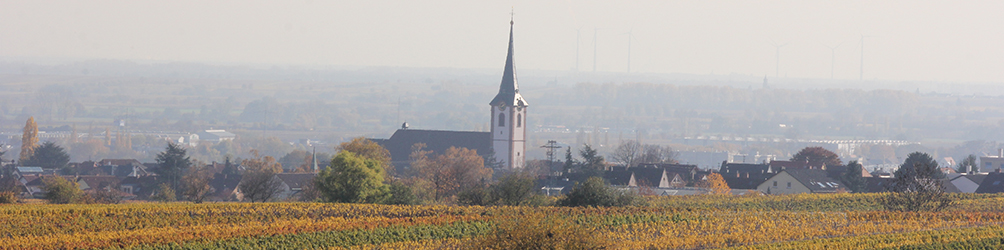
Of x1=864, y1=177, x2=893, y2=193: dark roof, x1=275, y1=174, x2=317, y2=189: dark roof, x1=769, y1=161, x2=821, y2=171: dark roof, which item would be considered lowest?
x1=275, y1=174, x2=317, y2=189: dark roof

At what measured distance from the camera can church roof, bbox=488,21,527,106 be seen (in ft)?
494

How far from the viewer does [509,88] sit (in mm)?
151250

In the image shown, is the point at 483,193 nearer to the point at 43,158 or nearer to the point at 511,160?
the point at 511,160

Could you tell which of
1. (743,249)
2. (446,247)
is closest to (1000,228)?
(743,249)

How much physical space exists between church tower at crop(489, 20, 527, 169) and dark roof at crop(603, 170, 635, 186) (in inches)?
1742

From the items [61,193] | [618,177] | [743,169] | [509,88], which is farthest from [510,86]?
[61,193]

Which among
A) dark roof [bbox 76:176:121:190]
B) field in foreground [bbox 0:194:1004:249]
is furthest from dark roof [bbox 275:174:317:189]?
field in foreground [bbox 0:194:1004:249]

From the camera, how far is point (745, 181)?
99.4m

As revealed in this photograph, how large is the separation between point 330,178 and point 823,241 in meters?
34.2

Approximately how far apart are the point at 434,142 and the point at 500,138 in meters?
11.4

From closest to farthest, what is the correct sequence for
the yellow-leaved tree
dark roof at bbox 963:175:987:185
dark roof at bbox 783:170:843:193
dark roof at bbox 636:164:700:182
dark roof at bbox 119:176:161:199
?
dark roof at bbox 783:170:843:193 → dark roof at bbox 963:175:987:185 → dark roof at bbox 119:176:161:199 → dark roof at bbox 636:164:700:182 → the yellow-leaved tree

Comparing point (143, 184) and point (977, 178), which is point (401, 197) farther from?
point (977, 178)

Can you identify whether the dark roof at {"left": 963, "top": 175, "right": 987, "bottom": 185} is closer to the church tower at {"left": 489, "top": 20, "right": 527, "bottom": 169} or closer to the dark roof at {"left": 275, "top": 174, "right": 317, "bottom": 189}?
the dark roof at {"left": 275, "top": 174, "right": 317, "bottom": 189}

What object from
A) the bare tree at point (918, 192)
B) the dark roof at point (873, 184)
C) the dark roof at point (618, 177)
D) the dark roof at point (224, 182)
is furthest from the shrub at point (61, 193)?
the dark roof at point (873, 184)
